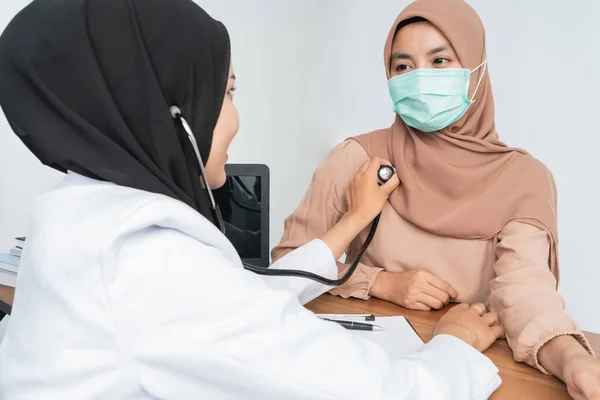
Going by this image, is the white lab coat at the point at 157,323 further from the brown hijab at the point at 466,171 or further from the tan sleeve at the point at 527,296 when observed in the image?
the brown hijab at the point at 466,171

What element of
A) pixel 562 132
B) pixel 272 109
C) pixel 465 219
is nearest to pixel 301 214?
pixel 465 219

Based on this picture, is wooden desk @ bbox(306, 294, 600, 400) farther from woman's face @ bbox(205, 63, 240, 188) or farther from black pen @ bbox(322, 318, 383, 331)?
woman's face @ bbox(205, 63, 240, 188)

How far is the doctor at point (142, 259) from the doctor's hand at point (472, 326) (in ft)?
0.38

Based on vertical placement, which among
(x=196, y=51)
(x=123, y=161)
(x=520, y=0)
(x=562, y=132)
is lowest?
(x=562, y=132)

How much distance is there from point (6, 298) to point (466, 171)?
3.51 feet

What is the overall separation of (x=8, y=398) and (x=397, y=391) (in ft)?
1.48

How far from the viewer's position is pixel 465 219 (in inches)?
43.2

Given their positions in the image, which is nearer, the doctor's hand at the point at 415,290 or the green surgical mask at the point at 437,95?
the doctor's hand at the point at 415,290

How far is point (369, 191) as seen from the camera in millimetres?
1145

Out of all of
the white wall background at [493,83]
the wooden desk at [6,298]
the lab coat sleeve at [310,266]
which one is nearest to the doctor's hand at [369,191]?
the lab coat sleeve at [310,266]

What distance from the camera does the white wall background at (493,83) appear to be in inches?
77.5

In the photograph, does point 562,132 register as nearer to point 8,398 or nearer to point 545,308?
point 545,308

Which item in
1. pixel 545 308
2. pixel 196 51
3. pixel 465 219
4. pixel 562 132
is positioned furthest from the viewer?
pixel 562 132

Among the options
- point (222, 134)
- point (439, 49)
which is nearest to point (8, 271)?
point (222, 134)
